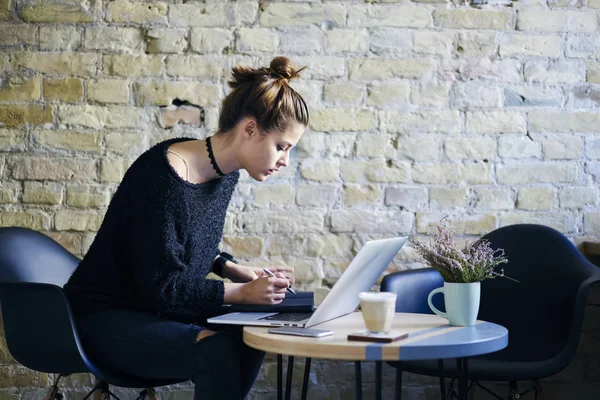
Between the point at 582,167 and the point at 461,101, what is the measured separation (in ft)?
1.89

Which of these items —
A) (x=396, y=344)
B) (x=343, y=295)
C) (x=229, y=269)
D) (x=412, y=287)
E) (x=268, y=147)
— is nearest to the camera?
(x=396, y=344)

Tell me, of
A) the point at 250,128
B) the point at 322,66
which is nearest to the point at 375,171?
the point at 322,66

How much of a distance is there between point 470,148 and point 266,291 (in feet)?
4.74

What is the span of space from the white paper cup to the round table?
0.18 feet

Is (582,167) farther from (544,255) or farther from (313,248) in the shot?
(313,248)

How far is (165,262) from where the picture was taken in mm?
1783

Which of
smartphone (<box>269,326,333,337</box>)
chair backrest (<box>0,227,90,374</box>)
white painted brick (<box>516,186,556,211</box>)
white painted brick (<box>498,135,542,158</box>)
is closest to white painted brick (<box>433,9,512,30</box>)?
white painted brick (<box>498,135,542,158</box>)

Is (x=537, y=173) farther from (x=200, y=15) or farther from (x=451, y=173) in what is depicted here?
(x=200, y=15)

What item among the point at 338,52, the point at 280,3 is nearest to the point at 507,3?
the point at 338,52

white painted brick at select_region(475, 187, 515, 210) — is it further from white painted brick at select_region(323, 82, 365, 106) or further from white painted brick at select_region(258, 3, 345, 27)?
white painted brick at select_region(258, 3, 345, 27)

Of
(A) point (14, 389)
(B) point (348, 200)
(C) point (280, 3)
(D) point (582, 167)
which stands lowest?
(A) point (14, 389)

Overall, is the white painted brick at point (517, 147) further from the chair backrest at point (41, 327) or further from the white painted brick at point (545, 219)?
the chair backrest at point (41, 327)

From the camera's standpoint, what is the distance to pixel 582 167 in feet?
9.76

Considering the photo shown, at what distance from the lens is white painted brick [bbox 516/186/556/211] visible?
116 inches
